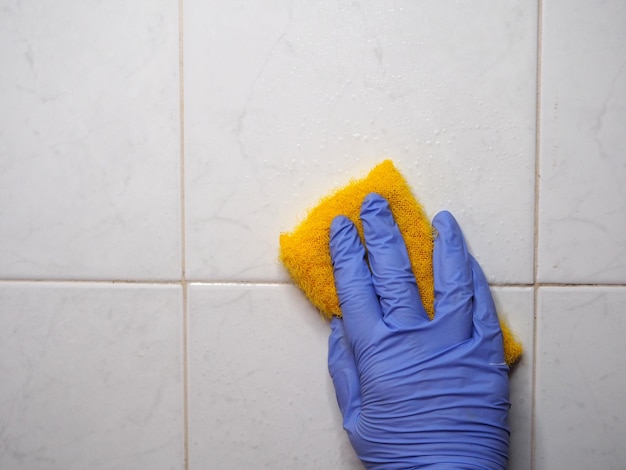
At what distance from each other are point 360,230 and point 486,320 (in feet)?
0.64

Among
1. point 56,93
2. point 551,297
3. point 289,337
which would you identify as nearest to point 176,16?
point 56,93

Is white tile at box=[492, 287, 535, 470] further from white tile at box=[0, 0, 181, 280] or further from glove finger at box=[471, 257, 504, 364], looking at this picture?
white tile at box=[0, 0, 181, 280]

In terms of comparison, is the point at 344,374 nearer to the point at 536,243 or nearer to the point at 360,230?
the point at 360,230

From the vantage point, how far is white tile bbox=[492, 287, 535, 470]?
0.74m

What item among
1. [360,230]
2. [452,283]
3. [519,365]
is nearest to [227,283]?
[360,230]

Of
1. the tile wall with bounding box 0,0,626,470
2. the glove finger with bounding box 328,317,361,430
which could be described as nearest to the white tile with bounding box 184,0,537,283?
the tile wall with bounding box 0,0,626,470

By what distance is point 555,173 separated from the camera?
0.73m

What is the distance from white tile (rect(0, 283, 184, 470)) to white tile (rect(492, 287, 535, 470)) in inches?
17.2

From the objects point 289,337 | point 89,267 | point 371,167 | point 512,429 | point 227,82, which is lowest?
point 512,429

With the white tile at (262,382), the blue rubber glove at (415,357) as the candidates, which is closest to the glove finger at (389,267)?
the blue rubber glove at (415,357)

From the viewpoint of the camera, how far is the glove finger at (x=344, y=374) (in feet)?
2.34

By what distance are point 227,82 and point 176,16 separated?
0.36ft

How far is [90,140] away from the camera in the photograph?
75 cm

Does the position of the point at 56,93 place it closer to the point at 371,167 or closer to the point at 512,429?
the point at 371,167
